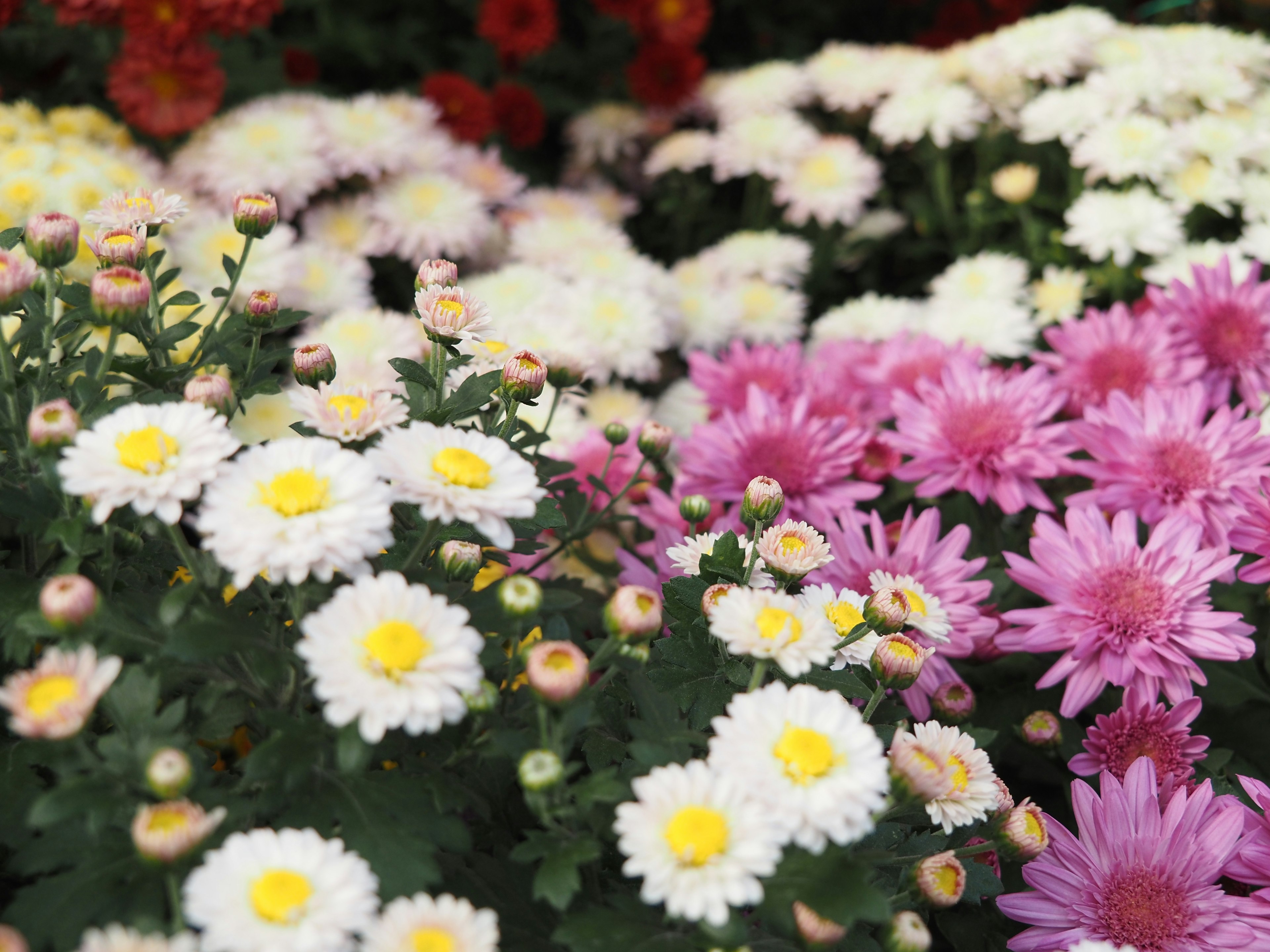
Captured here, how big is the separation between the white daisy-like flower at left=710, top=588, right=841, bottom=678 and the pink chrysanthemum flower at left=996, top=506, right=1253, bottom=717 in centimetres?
50

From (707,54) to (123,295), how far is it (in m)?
2.39

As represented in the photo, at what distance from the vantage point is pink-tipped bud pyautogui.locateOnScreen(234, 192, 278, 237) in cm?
93

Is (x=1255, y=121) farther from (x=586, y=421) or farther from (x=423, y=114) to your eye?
(x=423, y=114)

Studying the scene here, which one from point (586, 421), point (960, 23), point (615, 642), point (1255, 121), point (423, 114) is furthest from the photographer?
point (960, 23)

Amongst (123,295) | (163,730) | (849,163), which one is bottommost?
(849,163)

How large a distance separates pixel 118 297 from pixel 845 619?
0.63 metres

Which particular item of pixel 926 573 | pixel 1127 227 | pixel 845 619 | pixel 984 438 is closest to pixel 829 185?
pixel 1127 227

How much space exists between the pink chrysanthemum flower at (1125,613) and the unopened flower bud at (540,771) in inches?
26.5

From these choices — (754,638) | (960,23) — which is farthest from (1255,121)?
(754,638)

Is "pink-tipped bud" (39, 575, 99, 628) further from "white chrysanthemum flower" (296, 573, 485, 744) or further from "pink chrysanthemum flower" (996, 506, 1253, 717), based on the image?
"pink chrysanthemum flower" (996, 506, 1253, 717)

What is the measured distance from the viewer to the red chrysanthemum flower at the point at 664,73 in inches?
91.3

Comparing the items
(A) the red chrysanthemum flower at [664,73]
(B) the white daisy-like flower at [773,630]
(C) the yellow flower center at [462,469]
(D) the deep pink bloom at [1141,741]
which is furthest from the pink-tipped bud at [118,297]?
(A) the red chrysanthemum flower at [664,73]

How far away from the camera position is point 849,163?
219cm

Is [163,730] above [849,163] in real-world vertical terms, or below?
above
